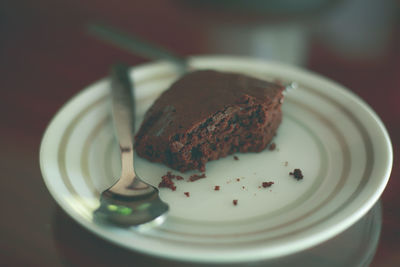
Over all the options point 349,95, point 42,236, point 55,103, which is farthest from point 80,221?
point 349,95

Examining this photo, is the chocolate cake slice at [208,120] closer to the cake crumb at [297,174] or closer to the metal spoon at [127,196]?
the metal spoon at [127,196]

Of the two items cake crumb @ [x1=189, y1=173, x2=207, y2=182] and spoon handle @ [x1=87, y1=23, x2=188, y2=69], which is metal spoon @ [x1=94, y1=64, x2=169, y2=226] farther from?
spoon handle @ [x1=87, y1=23, x2=188, y2=69]

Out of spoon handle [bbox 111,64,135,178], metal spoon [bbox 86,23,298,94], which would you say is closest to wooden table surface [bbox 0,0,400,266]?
metal spoon [bbox 86,23,298,94]

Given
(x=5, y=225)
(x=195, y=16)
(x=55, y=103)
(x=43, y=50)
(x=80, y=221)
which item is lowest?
(x=5, y=225)

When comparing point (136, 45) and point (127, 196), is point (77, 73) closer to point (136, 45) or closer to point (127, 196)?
point (136, 45)

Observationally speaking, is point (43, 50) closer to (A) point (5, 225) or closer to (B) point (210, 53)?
(B) point (210, 53)

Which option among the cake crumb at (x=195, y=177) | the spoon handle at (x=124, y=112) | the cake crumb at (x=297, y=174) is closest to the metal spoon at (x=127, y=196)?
the spoon handle at (x=124, y=112)
